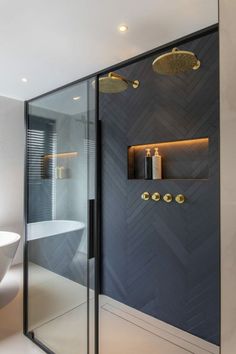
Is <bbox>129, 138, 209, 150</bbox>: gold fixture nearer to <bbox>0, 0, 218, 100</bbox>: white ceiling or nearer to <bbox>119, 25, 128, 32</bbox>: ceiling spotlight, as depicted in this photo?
<bbox>0, 0, 218, 100</bbox>: white ceiling

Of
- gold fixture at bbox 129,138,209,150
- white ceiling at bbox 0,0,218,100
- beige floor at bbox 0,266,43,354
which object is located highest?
white ceiling at bbox 0,0,218,100

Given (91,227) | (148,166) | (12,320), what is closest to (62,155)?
(91,227)

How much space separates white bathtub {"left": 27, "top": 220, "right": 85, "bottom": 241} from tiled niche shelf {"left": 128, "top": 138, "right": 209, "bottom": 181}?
34.5 inches

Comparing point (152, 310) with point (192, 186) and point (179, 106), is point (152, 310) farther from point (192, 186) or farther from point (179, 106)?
point (179, 106)

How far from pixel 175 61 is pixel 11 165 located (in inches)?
119

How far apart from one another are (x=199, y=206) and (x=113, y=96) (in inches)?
60.2

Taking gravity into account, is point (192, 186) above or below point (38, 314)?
above

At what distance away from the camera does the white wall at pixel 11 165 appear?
12.0 ft

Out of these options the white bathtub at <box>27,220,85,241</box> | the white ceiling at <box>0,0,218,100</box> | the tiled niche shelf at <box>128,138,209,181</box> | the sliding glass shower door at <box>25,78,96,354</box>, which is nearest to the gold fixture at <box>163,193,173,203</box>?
the tiled niche shelf at <box>128,138,209,181</box>

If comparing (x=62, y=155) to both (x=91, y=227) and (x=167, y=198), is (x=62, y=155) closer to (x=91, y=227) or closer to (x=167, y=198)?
(x=91, y=227)

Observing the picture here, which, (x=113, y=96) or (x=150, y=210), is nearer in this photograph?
(x=150, y=210)

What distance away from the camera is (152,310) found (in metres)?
2.30

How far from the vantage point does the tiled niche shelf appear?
2.04m

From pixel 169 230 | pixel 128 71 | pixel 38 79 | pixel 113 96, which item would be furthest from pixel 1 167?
pixel 169 230
